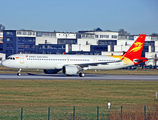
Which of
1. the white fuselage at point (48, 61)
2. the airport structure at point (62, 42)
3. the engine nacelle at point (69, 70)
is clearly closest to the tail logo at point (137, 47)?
the white fuselage at point (48, 61)

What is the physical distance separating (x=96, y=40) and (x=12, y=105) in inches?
5664

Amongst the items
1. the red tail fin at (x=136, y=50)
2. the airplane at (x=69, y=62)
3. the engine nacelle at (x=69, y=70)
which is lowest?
the engine nacelle at (x=69, y=70)

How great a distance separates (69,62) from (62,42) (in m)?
101

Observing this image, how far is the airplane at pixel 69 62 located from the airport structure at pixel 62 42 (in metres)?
71.1

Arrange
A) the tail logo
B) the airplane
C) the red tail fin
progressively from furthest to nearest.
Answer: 1. the tail logo
2. the red tail fin
3. the airplane

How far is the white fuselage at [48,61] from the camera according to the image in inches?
2410

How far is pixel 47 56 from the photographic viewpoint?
209 feet

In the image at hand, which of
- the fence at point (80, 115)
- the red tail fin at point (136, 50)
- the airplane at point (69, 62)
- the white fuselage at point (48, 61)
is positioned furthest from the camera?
the red tail fin at point (136, 50)

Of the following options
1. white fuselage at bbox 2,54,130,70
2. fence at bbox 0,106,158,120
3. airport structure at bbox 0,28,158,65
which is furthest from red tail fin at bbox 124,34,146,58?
airport structure at bbox 0,28,158,65

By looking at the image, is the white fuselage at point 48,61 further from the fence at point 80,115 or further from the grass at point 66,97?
the fence at point 80,115

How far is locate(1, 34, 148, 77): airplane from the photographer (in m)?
61.4

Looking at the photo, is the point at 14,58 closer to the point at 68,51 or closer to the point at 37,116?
the point at 37,116

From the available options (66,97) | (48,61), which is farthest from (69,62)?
(66,97)

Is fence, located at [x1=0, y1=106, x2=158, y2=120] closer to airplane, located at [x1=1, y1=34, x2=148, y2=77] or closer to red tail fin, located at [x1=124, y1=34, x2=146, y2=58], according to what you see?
airplane, located at [x1=1, y1=34, x2=148, y2=77]
